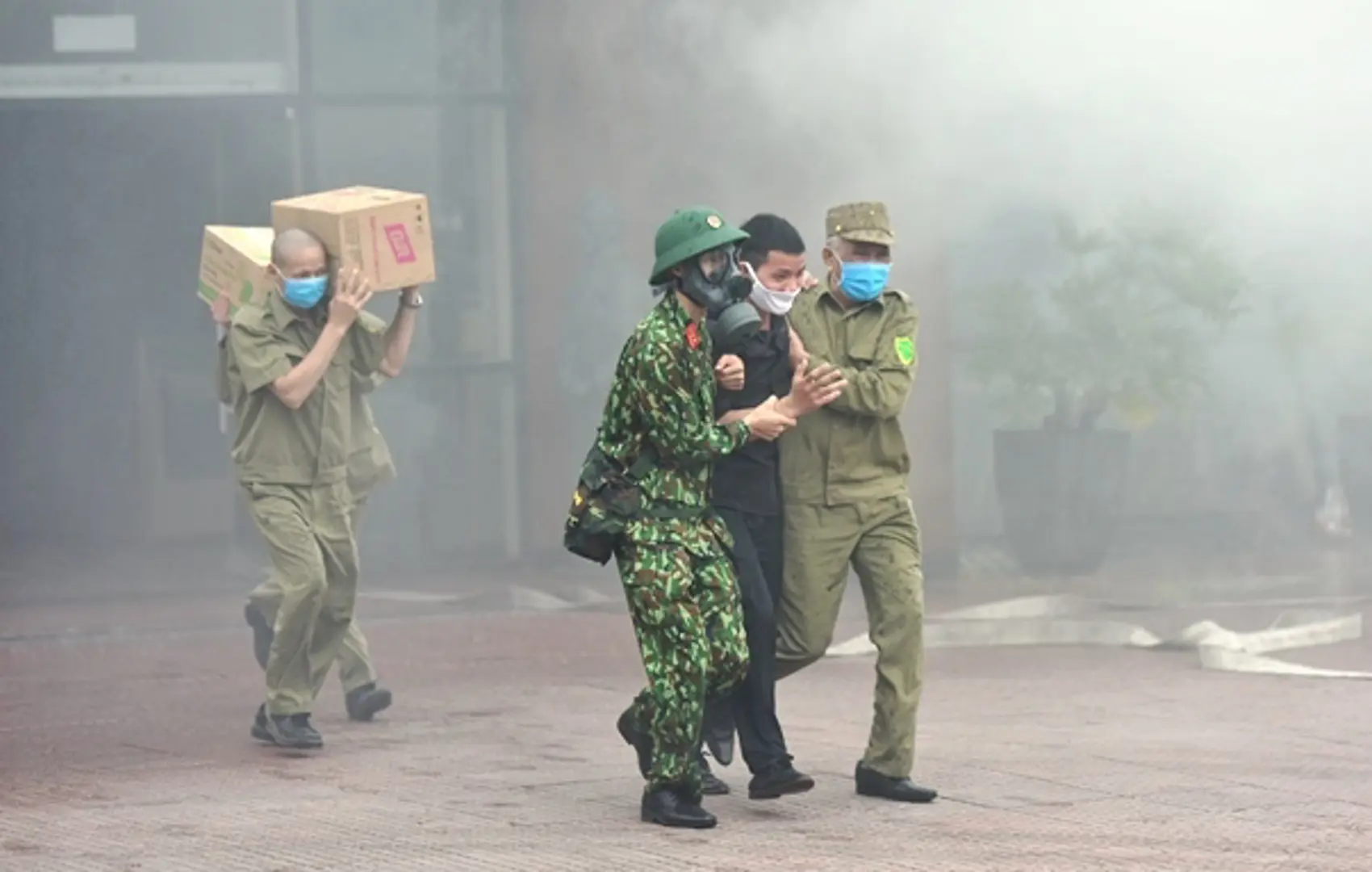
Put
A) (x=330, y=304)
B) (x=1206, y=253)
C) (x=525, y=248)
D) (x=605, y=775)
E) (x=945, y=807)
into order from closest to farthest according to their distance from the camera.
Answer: (x=945, y=807) < (x=605, y=775) < (x=330, y=304) < (x=1206, y=253) < (x=525, y=248)

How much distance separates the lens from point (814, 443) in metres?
6.14

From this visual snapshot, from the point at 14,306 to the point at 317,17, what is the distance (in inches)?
78.3

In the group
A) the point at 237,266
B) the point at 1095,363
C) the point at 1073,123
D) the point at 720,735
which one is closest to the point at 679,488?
the point at 720,735

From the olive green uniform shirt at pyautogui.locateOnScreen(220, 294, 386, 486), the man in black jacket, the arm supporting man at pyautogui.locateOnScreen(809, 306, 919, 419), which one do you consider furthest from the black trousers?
the olive green uniform shirt at pyautogui.locateOnScreen(220, 294, 386, 486)

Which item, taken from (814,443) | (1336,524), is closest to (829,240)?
(814,443)

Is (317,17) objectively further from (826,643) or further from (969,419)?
(826,643)

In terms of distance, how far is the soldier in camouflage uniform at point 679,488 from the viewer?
18.4 ft

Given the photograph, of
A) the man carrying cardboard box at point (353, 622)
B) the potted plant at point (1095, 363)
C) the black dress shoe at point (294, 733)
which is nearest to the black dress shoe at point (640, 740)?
the black dress shoe at point (294, 733)

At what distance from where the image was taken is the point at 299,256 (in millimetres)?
7219

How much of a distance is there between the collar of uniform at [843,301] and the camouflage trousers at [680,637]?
0.81 metres

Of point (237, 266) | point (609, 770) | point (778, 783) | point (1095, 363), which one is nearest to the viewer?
point (778, 783)

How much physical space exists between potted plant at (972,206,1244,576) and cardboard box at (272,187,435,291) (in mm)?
4695

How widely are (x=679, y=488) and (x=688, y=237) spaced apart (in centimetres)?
56

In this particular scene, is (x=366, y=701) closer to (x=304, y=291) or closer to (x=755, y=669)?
(x=304, y=291)
